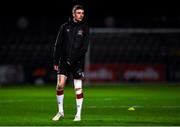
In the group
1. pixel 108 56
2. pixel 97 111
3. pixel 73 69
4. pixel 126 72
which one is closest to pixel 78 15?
pixel 73 69

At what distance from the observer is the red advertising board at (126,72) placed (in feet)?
93.1

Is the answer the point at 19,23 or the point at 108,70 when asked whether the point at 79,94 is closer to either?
the point at 108,70

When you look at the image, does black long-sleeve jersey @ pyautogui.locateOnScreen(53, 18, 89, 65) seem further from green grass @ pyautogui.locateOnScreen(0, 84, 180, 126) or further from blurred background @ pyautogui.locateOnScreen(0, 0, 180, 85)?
blurred background @ pyautogui.locateOnScreen(0, 0, 180, 85)

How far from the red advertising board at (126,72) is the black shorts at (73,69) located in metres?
16.0

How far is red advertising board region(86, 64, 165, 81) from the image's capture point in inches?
1117

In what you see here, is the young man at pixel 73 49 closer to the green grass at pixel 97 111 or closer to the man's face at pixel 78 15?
the man's face at pixel 78 15

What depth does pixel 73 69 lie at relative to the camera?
12.2m

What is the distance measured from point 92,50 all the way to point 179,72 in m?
4.19

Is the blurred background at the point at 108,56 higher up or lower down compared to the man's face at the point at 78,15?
lower down

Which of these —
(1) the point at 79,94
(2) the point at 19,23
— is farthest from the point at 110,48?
(1) the point at 79,94

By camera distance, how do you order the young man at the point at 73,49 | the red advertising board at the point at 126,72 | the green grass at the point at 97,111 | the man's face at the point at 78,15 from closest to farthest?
the green grass at the point at 97,111
the man's face at the point at 78,15
the young man at the point at 73,49
the red advertising board at the point at 126,72

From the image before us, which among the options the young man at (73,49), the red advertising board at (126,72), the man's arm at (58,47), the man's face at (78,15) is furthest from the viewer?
the red advertising board at (126,72)

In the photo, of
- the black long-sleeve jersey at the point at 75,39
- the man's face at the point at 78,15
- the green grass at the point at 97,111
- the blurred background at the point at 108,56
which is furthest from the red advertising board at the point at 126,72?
the man's face at the point at 78,15

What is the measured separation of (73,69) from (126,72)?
53.5ft
